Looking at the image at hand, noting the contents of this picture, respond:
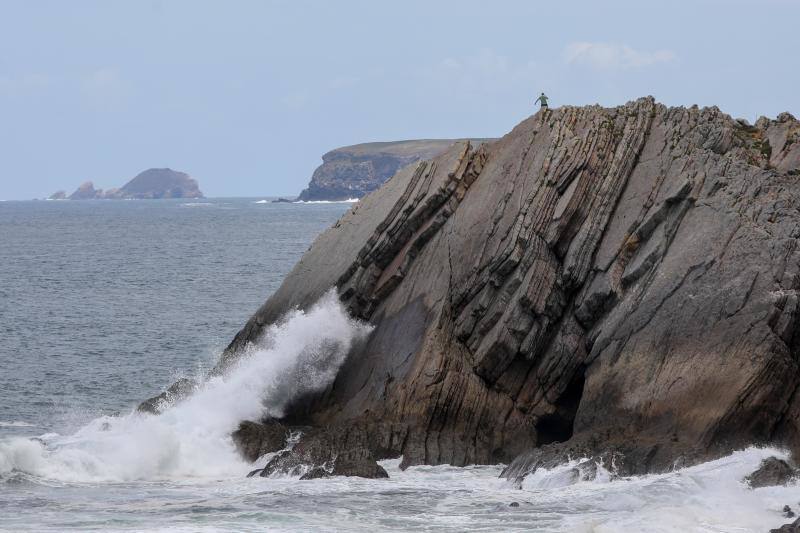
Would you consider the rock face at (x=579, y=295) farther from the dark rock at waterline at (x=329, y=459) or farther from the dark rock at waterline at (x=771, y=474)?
the dark rock at waterline at (x=771, y=474)

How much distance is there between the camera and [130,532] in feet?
91.6

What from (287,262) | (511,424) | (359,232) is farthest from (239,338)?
(287,262)

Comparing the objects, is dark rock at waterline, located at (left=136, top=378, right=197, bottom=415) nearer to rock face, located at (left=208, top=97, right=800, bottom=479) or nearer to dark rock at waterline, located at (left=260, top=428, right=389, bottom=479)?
rock face, located at (left=208, top=97, right=800, bottom=479)

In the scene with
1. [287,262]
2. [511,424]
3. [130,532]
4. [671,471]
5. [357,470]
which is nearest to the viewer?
[130,532]

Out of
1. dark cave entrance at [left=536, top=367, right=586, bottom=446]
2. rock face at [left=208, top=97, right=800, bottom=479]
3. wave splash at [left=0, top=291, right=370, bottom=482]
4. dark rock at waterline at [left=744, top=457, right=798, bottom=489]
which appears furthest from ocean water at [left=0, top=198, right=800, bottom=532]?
dark cave entrance at [left=536, top=367, right=586, bottom=446]

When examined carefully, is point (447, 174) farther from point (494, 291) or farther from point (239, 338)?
point (239, 338)

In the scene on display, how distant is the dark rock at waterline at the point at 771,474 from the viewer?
98.3 ft

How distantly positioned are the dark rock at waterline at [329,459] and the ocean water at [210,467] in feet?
1.57

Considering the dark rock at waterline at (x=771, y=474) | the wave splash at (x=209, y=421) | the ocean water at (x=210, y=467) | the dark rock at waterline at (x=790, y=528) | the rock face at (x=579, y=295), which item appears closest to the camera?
the dark rock at waterline at (x=790, y=528)

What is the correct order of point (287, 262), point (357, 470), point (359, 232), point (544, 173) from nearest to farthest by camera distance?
point (357, 470) → point (544, 173) → point (359, 232) → point (287, 262)

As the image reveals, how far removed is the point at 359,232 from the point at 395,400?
8026 millimetres

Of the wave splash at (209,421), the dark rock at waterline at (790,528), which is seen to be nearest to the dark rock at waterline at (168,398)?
the wave splash at (209,421)

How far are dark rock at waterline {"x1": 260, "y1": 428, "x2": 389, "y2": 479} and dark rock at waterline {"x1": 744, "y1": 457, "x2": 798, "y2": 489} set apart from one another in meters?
9.29

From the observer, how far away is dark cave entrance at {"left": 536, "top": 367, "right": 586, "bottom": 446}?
3668cm
